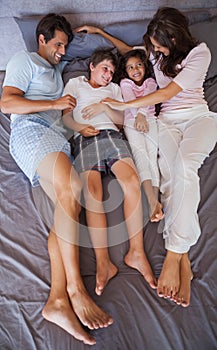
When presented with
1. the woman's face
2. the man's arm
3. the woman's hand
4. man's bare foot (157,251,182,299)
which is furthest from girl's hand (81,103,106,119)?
man's bare foot (157,251,182,299)

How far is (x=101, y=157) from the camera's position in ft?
5.03

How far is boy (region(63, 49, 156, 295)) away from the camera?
1.30 m

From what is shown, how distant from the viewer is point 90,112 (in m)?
1.66

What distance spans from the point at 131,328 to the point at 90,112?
969mm

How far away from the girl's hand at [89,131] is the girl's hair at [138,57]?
42 centimetres

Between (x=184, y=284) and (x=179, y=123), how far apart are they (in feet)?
2.53

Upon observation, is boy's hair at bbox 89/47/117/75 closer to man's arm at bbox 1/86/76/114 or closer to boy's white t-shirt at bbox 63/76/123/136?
boy's white t-shirt at bbox 63/76/123/136

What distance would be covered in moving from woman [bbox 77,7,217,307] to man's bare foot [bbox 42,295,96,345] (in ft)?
1.14

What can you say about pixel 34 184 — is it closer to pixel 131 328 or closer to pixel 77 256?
pixel 77 256

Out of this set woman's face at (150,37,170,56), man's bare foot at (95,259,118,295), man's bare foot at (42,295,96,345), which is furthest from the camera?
woman's face at (150,37,170,56)

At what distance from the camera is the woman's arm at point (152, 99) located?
161 centimetres

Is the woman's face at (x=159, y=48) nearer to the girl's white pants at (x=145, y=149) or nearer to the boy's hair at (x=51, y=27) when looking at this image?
the girl's white pants at (x=145, y=149)

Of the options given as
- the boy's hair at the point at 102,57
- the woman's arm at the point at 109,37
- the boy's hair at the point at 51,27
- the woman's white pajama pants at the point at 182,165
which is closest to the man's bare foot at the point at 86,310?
the woman's white pajama pants at the point at 182,165

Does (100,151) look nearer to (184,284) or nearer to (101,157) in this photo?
(101,157)
